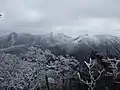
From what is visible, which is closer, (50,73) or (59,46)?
(50,73)

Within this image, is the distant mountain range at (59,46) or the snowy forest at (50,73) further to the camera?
the distant mountain range at (59,46)

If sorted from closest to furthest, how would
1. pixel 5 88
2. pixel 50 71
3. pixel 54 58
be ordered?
pixel 5 88 → pixel 50 71 → pixel 54 58

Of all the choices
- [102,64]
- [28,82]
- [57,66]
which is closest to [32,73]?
[28,82]

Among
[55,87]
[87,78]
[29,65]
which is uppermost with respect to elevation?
[29,65]

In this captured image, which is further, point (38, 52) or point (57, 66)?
point (57, 66)

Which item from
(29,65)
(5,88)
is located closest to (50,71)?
(29,65)

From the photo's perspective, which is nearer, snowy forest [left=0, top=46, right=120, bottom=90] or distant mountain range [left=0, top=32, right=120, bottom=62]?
snowy forest [left=0, top=46, right=120, bottom=90]

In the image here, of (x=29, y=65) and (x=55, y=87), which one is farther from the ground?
(x=29, y=65)

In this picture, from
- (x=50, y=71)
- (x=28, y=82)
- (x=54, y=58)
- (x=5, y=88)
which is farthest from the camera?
→ (x=54, y=58)

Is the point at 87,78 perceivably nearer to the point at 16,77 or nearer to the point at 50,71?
the point at 50,71

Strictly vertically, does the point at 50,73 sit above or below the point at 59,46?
above
